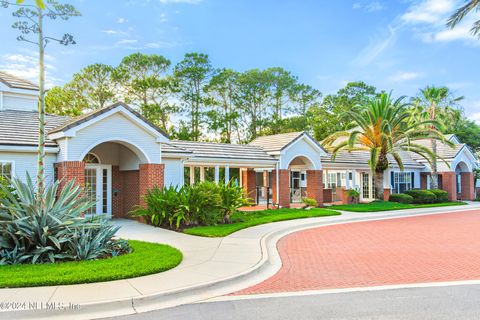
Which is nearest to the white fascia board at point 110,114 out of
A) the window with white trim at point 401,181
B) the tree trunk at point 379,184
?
the tree trunk at point 379,184

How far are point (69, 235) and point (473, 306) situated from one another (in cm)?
815

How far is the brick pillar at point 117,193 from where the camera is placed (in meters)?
17.9

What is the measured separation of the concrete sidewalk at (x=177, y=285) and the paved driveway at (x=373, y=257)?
1.48 ft

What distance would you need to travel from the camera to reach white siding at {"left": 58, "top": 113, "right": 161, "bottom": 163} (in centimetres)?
1448

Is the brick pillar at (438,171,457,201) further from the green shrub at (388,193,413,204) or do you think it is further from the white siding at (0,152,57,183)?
the white siding at (0,152,57,183)

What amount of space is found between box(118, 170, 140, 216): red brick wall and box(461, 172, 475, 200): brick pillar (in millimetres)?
30201

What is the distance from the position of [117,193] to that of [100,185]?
1.02 meters

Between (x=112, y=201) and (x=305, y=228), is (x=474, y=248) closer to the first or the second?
(x=305, y=228)

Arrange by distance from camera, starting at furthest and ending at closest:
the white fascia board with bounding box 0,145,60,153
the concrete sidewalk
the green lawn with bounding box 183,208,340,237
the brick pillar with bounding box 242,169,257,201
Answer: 1. the brick pillar with bounding box 242,169,257,201
2. the white fascia board with bounding box 0,145,60,153
3. the green lawn with bounding box 183,208,340,237
4. the concrete sidewalk

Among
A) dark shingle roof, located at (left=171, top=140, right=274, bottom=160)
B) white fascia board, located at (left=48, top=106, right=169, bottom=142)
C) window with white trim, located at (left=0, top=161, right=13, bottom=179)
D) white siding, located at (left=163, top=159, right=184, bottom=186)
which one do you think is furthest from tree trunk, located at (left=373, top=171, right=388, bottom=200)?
window with white trim, located at (left=0, top=161, right=13, bottom=179)

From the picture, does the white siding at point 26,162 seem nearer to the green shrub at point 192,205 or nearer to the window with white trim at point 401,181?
the green shrub at point 192,205

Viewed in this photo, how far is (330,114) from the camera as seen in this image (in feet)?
157

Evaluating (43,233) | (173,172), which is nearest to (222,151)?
(173,172)

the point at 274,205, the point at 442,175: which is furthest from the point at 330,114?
the point at 274,205
